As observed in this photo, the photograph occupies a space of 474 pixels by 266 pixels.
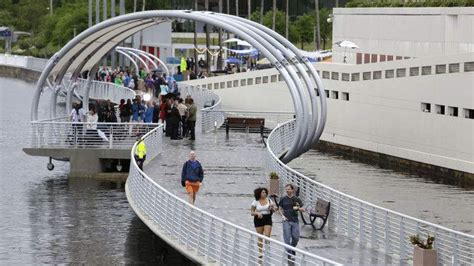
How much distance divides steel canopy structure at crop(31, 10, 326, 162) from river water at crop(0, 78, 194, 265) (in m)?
3.30

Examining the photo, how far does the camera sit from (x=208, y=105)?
6166cm

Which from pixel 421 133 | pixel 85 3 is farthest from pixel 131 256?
pixel 85 3

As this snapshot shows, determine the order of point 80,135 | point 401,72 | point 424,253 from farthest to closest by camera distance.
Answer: point 401,72
point 80,135
point 424,253

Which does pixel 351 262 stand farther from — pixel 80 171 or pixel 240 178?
pixel 80 171

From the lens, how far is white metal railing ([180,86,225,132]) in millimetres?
53562

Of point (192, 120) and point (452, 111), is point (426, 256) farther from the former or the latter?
point (452, 111)

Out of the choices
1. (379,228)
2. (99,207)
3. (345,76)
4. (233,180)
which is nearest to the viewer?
(379,228)

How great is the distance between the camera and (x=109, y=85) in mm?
70812

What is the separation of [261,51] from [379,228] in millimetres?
15024

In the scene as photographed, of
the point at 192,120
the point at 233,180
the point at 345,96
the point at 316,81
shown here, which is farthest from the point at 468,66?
the point at 233,180

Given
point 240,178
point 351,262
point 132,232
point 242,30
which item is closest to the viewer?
point 351,262

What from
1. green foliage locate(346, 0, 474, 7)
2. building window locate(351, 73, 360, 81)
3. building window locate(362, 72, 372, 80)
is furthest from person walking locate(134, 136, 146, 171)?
green foliage locate(346, 0, 474, 7)

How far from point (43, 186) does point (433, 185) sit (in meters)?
12.0

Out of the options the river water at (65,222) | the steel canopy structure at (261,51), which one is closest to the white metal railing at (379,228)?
the river water at (65,222)
